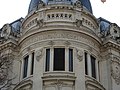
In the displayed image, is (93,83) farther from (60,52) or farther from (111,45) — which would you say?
(111,45)

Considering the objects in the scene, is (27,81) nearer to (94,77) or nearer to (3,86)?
(3,86)

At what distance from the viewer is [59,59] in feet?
105

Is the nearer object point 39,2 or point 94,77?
point 94,77

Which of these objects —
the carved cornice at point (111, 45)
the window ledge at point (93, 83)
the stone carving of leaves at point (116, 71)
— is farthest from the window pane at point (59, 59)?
the stone carving of leaves at point (116, 71)

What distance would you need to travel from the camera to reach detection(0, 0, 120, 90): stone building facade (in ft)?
102

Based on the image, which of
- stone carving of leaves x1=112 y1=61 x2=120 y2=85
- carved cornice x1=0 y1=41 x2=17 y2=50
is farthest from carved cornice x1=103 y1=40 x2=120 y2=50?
carved cornice x1=0 y1=41 x2=17 y2=50

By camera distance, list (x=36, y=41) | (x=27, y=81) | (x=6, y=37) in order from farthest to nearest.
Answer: (x=6, y=37), (x=36, y=41), (x=27, y=81)

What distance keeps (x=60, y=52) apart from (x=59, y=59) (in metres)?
0.72

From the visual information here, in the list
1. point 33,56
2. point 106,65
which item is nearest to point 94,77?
point 106,65

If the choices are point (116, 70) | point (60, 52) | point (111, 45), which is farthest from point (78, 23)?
point (116, 70)

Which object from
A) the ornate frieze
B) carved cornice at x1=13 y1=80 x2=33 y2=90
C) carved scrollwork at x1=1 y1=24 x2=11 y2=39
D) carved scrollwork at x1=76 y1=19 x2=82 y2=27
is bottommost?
carved cornice at x1=13 y1=80 x2=33 y2=90

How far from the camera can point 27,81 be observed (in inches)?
1228

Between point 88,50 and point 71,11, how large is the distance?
470 centimetres

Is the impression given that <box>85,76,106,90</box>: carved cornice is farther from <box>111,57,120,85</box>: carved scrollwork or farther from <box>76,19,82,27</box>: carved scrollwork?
<box>76,19,82,27</box>: carved scrollwork
